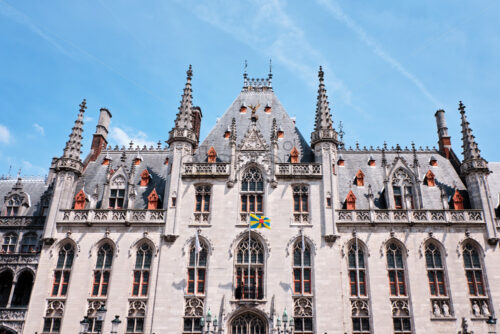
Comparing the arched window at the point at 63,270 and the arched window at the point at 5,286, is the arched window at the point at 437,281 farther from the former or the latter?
the arched window at the point at 5,286

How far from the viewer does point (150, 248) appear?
109ft

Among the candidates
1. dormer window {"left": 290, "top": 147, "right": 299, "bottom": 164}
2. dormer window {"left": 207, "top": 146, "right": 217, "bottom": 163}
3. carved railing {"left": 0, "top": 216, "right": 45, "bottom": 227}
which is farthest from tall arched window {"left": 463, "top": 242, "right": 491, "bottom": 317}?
carved railing {"left": 0, "top": 216, "right": 45, "bottom": 227}

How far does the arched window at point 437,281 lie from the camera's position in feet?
100

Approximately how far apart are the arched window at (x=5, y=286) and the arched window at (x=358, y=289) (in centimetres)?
2712

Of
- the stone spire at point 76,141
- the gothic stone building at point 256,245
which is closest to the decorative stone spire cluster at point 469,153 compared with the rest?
the gothic stone building at point 256,245

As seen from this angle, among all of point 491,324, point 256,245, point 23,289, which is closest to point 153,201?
point 256,245

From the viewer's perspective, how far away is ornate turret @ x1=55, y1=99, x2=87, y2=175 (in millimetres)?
36375

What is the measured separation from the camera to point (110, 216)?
3394cm

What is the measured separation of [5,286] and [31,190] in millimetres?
9203

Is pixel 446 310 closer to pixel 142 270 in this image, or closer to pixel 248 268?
pixel 248 268

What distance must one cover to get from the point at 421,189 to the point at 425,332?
1140cm

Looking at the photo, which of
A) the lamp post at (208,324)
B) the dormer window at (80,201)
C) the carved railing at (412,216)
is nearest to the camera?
the lamp post at (208,324)

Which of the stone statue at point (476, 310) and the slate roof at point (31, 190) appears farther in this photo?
the slate roof at point (31, 190)

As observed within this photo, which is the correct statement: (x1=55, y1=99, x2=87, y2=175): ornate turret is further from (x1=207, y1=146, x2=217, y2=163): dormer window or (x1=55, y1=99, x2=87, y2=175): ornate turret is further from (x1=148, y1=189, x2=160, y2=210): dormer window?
(x1=207, y1=146, x2=217, y2=163): dormer window
